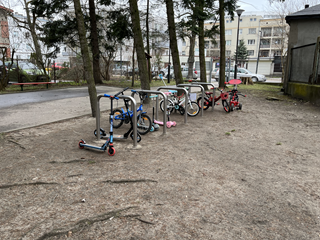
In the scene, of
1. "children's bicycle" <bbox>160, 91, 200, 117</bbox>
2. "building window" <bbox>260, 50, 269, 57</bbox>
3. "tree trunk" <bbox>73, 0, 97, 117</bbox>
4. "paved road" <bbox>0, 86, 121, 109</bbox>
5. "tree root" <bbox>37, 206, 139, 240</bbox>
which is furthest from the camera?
"building window" <bbox>260, 50, 269, 57</bbox>

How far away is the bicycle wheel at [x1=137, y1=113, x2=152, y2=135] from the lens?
18.9 ft

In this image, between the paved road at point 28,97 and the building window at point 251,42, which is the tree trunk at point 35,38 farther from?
the building window at point 251,42

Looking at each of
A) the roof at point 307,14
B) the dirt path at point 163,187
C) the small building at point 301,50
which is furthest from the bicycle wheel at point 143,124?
the roof at point 307,14

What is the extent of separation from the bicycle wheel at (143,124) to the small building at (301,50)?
805 centimetres

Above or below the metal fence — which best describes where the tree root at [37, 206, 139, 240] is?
below

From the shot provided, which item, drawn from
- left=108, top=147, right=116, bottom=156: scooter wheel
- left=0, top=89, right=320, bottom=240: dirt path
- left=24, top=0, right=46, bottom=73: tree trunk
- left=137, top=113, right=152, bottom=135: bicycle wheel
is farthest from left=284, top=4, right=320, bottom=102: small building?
left=24, top=0, right=46, bottom=73: tree trunk

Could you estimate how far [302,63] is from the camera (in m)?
12.6

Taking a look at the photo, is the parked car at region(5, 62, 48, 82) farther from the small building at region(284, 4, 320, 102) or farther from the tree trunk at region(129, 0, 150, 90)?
the small building at region(284, 4, 320, 102)

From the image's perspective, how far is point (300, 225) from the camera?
8.54 feet

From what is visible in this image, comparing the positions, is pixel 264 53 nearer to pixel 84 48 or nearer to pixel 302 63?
pixel 302 63

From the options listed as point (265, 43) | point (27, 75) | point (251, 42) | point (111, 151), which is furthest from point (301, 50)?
point (265, 43)

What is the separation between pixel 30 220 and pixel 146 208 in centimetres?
114

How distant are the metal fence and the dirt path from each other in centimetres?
745

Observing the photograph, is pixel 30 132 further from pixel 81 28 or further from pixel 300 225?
pixel 300 225
